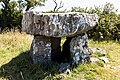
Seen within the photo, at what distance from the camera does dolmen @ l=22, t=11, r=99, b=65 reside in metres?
7.76

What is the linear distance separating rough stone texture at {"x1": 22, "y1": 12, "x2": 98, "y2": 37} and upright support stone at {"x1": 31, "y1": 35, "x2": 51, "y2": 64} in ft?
1.45

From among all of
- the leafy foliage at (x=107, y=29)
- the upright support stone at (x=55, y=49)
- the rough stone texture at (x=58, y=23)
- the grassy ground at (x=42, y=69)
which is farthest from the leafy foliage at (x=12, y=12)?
the rough stone texture at (x=58, y=23)

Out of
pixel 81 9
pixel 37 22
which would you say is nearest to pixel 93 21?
pixel 37 22

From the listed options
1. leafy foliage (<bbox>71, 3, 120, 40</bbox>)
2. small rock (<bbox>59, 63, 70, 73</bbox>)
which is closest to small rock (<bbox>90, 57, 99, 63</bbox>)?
small rock (<bbox>59, 63, 70, 73</bbox>)

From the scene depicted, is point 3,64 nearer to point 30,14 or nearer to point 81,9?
point 30,14

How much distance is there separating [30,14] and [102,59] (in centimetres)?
239

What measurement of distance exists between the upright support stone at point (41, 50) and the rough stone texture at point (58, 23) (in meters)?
0.44

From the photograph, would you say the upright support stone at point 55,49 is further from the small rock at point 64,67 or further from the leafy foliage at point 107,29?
the leafy foliage at point 107,29

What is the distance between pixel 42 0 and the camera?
675 inches

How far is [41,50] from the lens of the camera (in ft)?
27.9

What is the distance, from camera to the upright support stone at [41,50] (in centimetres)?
845

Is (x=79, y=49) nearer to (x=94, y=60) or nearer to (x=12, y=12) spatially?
(x=94, y=60)

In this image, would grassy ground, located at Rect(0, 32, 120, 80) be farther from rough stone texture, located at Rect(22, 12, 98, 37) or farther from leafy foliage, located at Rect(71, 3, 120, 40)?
leafy foliage, located at Rect(71, 3, 120, 40)

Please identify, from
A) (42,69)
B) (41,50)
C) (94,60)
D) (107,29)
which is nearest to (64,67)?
(42,69)
